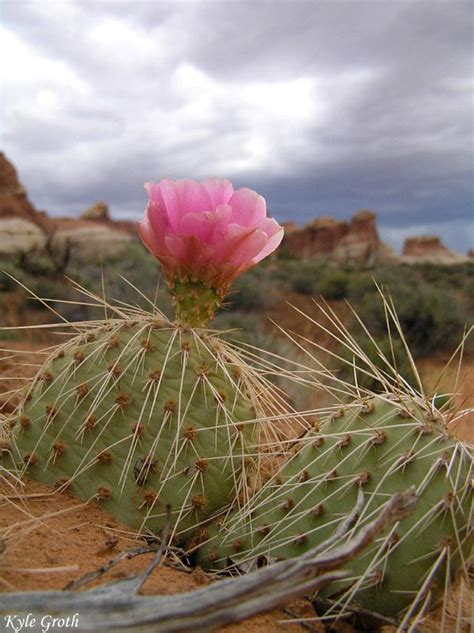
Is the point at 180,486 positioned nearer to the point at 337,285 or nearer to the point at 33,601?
the point at 33,601

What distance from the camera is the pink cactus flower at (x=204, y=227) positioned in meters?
1.87

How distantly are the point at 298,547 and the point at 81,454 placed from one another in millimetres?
727

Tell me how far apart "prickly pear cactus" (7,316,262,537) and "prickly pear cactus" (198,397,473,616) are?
0.49 feet

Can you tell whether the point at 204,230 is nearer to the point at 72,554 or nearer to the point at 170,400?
the point at 170,400

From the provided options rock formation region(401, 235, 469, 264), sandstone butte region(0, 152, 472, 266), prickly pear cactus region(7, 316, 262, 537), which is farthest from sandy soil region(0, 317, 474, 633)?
rock formation region(401, 235, 469, 264)

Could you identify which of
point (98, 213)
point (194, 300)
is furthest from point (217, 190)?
point (98, 213)

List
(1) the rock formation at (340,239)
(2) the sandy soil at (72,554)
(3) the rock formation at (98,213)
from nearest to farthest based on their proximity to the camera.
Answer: (2) the sandy soil at (72,554)
(3) the rock formation at (98,213)
(1) the rock formation at (340,239)

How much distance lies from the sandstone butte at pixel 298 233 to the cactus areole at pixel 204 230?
25.0m

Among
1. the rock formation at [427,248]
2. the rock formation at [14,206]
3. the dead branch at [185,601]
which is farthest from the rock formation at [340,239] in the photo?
the dead branch at [185,601]

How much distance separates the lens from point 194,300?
201 centimetres

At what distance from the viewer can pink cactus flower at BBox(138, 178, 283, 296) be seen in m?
1.87

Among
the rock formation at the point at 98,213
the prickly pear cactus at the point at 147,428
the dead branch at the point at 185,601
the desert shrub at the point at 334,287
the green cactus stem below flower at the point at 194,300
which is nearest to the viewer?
the dead branch at the point at 185,601

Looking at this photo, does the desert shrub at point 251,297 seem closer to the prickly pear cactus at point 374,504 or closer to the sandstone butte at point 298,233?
the prickly pear cactus at point 374,504

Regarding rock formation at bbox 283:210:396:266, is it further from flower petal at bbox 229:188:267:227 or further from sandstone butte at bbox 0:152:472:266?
flower petal at bbox 229:188:267:227
